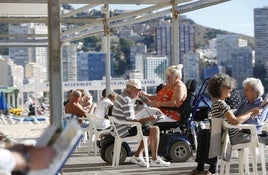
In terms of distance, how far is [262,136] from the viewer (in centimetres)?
638

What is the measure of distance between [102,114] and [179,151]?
101 inches

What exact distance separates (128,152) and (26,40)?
14974 millimetres

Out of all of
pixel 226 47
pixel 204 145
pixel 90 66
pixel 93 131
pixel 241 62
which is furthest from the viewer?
pixel 90 66

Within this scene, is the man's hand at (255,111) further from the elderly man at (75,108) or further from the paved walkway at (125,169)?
the elderly man at (75,108)

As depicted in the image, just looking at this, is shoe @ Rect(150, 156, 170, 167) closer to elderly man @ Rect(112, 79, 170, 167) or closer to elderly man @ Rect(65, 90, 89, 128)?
elderly man @ Rect(112, 79, 170, 167)

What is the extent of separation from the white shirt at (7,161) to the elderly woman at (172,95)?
620 cm

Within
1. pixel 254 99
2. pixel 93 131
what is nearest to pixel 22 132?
pixel 93 131

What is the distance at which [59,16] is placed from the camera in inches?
263

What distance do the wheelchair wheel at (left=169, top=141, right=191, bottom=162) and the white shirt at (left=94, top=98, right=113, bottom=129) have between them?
164 cm

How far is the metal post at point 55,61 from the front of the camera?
6629 mm

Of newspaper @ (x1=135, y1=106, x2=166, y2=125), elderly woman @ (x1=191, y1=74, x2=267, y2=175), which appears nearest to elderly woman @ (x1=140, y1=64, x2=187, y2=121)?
newspaper @ (x1=135, y1=106, x2=166, y2=125)

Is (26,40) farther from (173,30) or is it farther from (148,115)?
(148,115)

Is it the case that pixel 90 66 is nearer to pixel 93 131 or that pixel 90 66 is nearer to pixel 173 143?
pixel 93 131

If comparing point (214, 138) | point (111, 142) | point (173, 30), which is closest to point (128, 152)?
point (111, 142)
